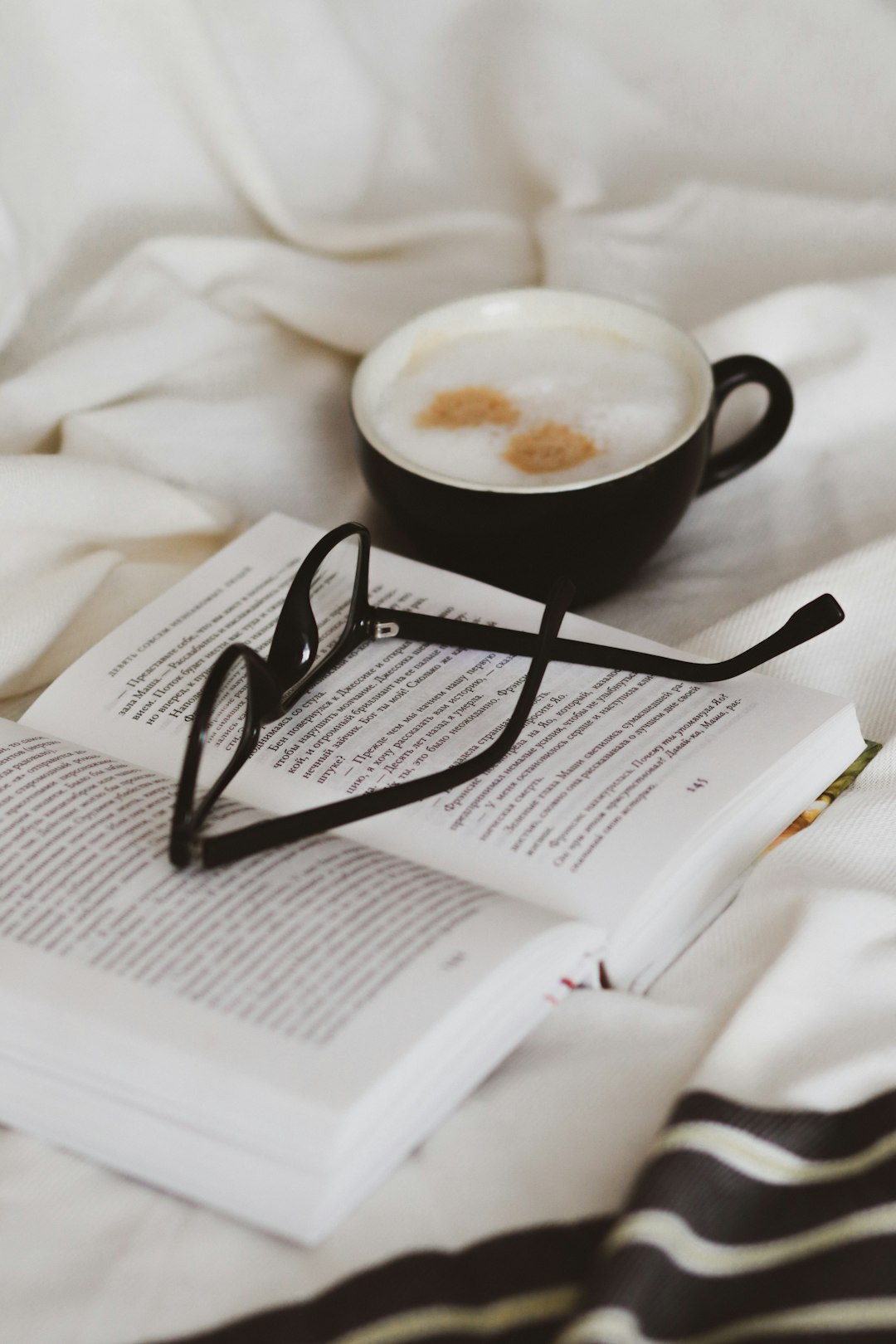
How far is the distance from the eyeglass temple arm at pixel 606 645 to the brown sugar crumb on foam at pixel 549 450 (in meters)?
0.09

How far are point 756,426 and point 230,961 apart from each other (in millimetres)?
434

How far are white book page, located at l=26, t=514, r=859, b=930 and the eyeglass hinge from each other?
0.5 inches

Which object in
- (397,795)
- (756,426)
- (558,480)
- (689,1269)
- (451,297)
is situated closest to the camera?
(689,1269)

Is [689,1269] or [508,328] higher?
[508,328]

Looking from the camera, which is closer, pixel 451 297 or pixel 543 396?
pixel 543 396

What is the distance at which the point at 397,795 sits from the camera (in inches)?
18.4

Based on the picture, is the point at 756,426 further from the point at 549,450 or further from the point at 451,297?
the point at 451,297

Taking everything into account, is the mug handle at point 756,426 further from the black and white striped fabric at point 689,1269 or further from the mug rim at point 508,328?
the black and white striped fabric at point 689,1269

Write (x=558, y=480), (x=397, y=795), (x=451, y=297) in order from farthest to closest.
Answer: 1. (x=451, y=297)
2. (x=558, y=480)
3. (x=397, y=795)

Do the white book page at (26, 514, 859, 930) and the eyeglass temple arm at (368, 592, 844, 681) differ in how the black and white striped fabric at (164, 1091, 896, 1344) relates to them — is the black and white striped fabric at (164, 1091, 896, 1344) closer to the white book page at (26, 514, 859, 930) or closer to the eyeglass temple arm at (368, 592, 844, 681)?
the white book page at (26, 514, 859, 930)

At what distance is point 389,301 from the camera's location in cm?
83

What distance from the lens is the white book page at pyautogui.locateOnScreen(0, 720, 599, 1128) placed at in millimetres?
379

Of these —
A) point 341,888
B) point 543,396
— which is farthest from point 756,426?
point 341,888

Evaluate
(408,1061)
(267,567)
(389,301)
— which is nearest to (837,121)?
(389,301)
